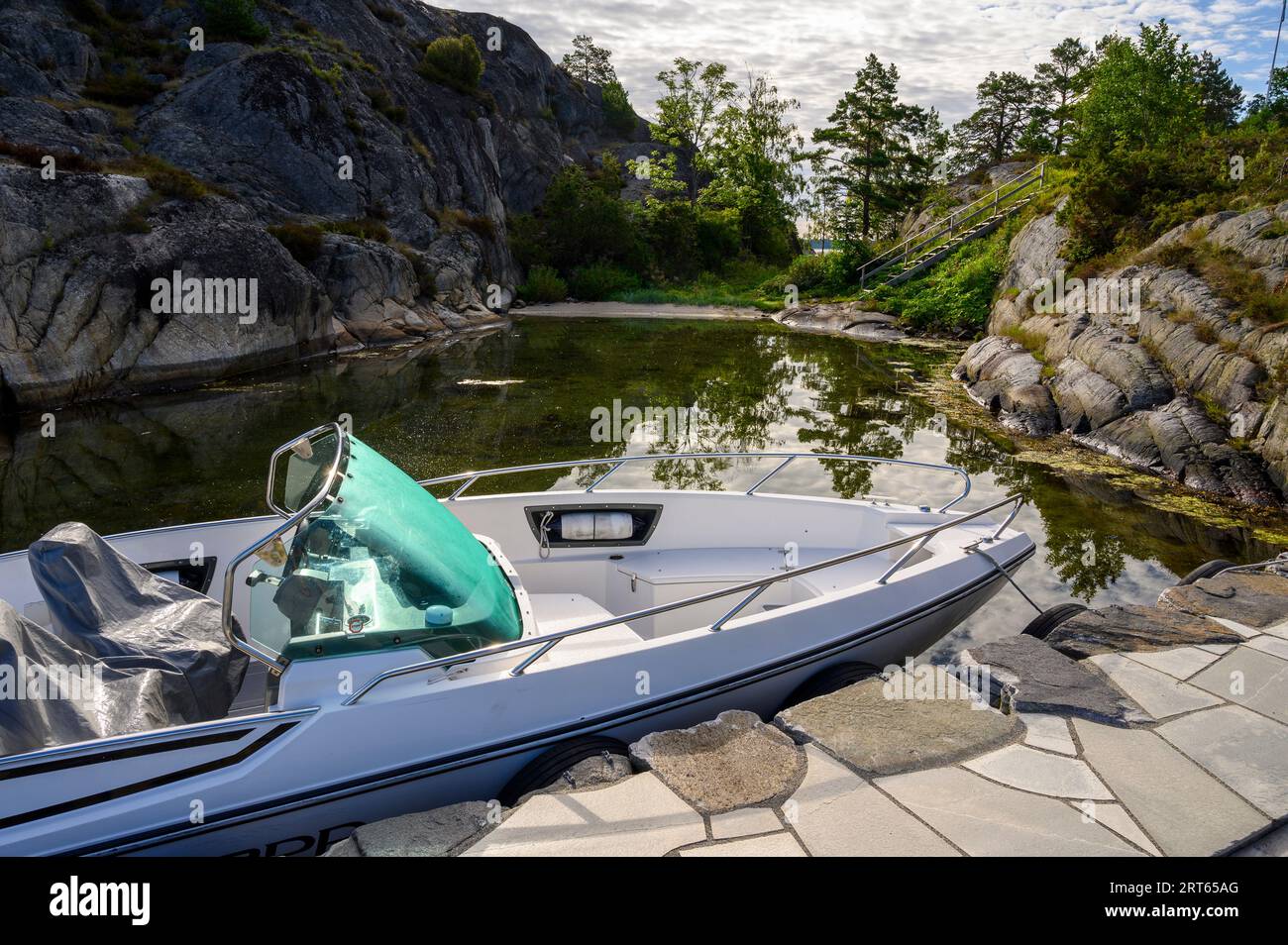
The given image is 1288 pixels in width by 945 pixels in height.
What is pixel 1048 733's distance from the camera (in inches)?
155

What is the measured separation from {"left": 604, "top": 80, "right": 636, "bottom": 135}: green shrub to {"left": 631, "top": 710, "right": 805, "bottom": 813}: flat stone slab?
68.1 metres

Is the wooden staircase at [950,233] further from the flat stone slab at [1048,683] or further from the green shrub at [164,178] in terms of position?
the flat stone slab at [1048,683]

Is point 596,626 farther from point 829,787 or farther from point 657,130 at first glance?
point 657,130

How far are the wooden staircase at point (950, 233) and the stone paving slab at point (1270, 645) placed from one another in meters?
30.0

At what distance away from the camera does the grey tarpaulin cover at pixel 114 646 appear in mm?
3352

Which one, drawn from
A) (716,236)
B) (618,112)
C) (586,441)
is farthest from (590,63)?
(586,441)

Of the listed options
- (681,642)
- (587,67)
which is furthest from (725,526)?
(587,67)

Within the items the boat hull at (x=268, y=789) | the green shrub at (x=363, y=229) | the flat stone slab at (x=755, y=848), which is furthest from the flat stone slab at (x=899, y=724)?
the green shrub at (x=363, y=229)

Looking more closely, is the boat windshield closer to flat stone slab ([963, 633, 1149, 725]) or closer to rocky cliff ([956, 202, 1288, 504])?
flat stone slab ([963, 633, 1149, 725])

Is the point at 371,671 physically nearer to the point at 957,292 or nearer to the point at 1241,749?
the point at 1241,749

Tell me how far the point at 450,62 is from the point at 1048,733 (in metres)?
44.3

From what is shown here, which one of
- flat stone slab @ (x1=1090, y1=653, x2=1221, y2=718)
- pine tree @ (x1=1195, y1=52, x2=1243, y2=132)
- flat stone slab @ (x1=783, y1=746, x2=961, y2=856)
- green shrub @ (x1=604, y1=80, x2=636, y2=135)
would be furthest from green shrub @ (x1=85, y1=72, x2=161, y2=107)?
pine tree @ (x1=1195, y1=52, x2=1243, y2=132)

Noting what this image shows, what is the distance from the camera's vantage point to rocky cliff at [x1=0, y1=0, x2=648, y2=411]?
54.7 feet

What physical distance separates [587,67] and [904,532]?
77.3 metres
